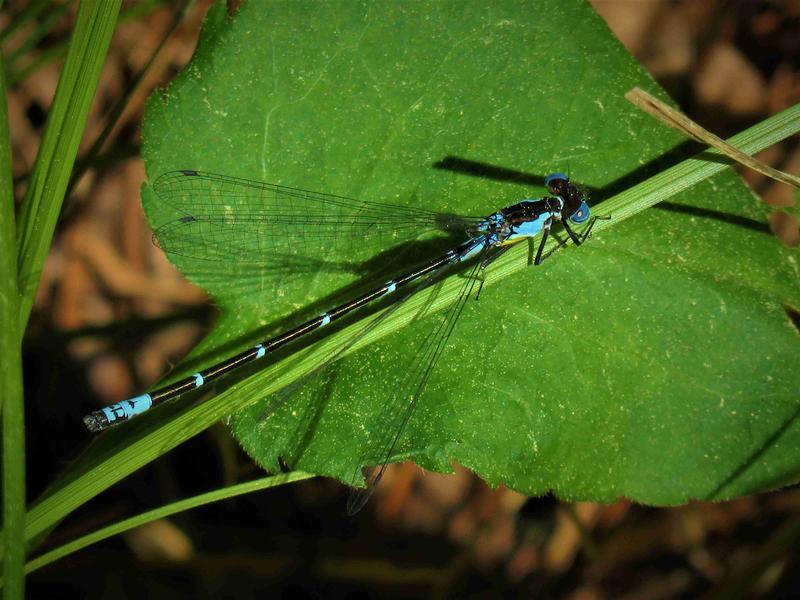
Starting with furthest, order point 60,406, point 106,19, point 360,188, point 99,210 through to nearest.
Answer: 1. point 99,210
2. point 60,406
3. point 360,188
4. point 106,19

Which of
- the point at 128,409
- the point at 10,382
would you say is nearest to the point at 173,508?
the point at 128,409

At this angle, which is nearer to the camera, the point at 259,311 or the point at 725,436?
the point at 725,436

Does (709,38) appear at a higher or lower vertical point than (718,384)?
higher

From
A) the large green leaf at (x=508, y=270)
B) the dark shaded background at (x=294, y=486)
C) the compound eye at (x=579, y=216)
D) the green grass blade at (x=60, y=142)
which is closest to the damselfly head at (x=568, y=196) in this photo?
the compound eye at (x=579, y=216)

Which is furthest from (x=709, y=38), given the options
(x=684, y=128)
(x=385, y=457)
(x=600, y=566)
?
(x=385, y=457)

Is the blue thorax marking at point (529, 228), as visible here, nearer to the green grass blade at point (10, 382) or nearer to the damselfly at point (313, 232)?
the damselfly at point (313, 232)

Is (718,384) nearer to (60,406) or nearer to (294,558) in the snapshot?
(294,558)

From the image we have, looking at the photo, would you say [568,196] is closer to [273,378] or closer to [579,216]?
[579,216]
